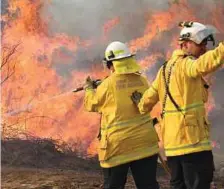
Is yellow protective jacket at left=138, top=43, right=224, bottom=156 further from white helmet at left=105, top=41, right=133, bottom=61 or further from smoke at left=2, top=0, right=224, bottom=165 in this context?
smoke at left=2, top=0, right=224, bottom=165

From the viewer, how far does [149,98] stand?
4199 millimetres

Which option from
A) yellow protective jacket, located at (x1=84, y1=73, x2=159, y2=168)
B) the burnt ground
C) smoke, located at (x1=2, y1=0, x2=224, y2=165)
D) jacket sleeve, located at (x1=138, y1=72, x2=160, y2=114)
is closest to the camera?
jacket sleeve, located at (x1=138, y1=72, x2=160, y2=114)

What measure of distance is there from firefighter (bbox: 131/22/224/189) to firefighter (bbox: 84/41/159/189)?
0.73 metres

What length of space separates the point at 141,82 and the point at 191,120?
118 centimetres

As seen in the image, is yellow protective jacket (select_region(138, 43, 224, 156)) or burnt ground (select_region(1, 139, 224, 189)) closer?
yellow protective jacket (select_region(138, 43, 224, 156))

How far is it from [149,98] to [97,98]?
68 centimetres

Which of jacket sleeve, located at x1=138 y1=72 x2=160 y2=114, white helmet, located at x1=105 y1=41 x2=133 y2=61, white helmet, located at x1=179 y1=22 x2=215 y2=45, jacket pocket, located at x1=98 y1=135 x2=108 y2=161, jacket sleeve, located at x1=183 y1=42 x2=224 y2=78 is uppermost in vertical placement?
white helmet, located at x1=105 y1=41 x2=133 y2=61

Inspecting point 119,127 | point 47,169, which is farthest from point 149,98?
point 47,169

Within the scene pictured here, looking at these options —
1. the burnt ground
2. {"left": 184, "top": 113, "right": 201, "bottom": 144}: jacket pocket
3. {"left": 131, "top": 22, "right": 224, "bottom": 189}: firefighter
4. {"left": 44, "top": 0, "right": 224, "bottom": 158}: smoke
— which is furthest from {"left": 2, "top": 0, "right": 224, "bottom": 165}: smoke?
{"left": 184, "top": 113, "right": 201, "bottom": 144}: jacket pocket

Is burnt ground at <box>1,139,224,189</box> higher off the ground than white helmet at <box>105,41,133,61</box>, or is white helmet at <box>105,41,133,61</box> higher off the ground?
white helmet at <box>105,41,133,61</box>

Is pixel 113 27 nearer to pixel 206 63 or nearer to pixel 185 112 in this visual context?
pixel 185 112

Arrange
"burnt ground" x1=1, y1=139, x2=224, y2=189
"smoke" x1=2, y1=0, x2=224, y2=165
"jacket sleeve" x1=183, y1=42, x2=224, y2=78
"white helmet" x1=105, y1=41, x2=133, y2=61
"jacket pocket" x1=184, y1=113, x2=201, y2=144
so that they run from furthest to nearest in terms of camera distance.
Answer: "smoke" x1=2, y1=0, x2=224, y2=165
"burnt ground" x1=1, y1=139, x2=224, y2=189
"white helmet" x1=105, y1=41, x2=133, y2=61
"jacket pocket" x1=184, y1=113, x2=201, y2=144
"jacket sleeve" x1=183, y1=42, x2=224, y2=78

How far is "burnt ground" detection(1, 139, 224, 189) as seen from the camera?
21.2ft

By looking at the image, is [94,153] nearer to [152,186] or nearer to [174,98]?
[152,186]
